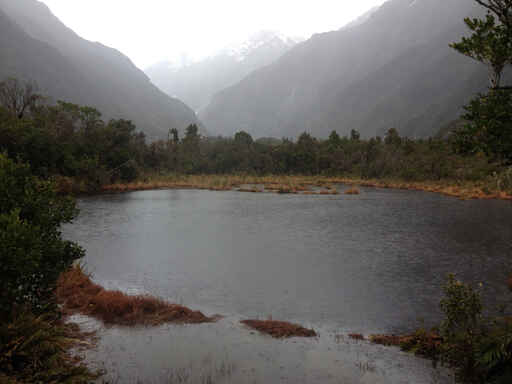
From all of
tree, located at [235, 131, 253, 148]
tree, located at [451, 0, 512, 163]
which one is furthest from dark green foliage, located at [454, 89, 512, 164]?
tree, located at [235, 131, 253, 148]

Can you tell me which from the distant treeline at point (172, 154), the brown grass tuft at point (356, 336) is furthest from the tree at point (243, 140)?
the brown grass tuft at point (356, 336)

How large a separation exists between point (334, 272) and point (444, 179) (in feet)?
142

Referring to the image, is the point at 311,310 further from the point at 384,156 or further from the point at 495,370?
the point at 384,156

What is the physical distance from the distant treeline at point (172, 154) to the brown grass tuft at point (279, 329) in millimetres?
18659

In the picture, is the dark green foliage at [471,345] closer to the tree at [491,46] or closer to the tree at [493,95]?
the tree at [493,95]

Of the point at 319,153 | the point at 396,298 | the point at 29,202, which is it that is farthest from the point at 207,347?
the point at 319,153

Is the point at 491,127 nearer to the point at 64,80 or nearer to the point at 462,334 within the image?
the point at 462,334

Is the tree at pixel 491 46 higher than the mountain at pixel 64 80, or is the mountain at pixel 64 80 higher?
the mountain at pixel 64 80

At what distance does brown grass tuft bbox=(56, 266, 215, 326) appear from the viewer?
316 inches

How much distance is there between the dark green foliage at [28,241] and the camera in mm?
5027

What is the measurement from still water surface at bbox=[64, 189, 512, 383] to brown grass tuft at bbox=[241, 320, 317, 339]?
269 millimetres

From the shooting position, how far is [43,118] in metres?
44.0

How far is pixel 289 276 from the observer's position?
37.8ft

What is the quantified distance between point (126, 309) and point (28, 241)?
3.79 metres
